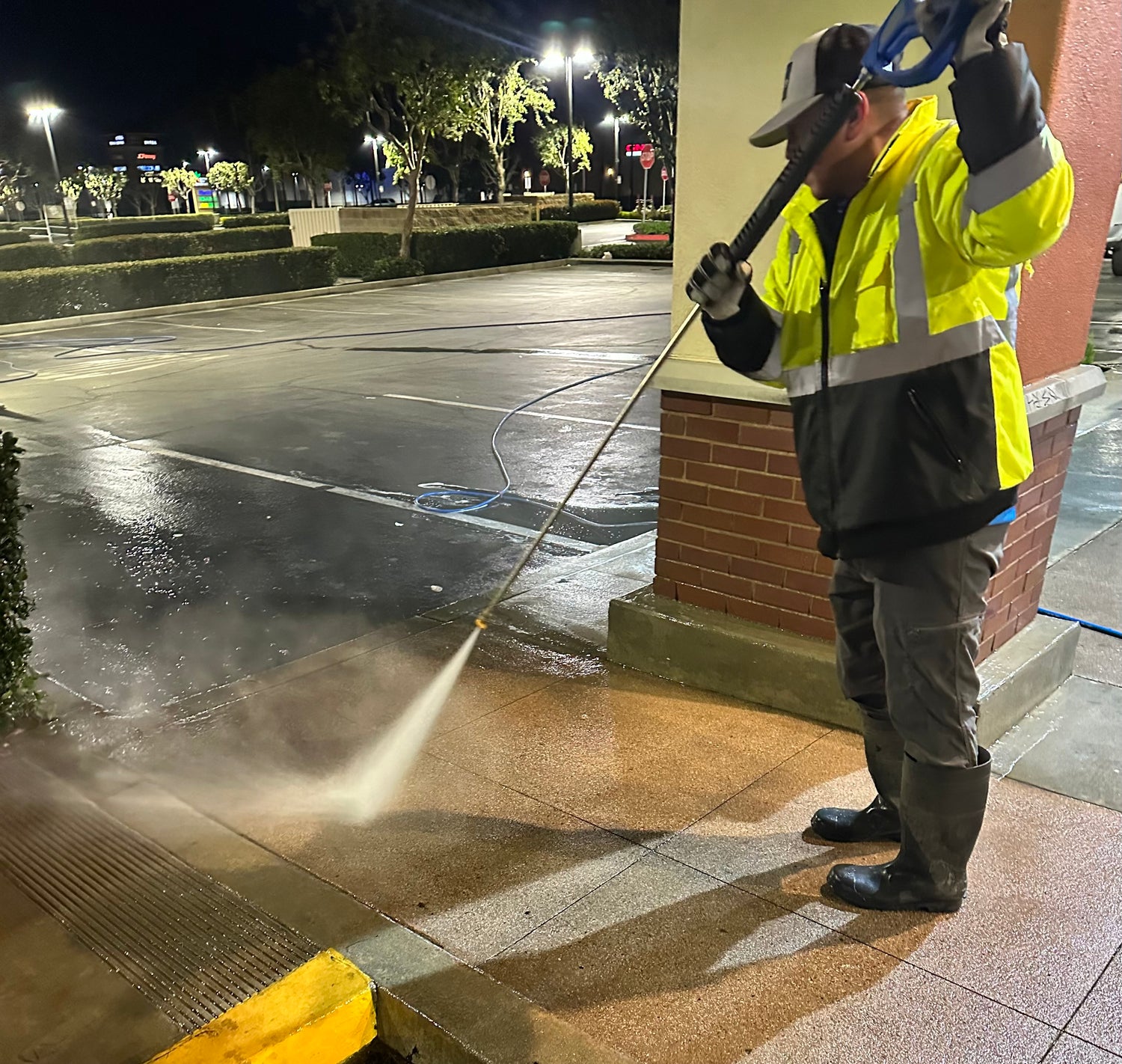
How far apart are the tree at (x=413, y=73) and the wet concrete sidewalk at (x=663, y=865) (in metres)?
26.0

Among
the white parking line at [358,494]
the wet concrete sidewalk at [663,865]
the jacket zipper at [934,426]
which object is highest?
the jacket zipper at [934,426]

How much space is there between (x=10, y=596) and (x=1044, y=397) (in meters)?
3.79

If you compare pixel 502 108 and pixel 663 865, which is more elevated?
pixel 502 108

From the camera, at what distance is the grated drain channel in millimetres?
2586

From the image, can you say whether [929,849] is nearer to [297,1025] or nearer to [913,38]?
[297,1025]

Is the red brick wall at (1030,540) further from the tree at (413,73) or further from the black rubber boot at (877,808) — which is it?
the tree at (413,73)

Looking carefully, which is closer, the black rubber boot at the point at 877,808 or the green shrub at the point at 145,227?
the black rubber boot at the point at 877,808

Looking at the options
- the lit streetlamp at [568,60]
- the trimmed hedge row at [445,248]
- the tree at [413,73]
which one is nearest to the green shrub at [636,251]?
the trimmed hedge row at [445,248]

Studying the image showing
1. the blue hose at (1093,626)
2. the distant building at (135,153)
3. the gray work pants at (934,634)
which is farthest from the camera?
the distant building at (135,153)

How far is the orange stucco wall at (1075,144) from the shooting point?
2982 mm

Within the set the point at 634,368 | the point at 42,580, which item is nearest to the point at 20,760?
the point at 42,580

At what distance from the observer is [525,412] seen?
34.2 feet

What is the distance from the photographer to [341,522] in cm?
694

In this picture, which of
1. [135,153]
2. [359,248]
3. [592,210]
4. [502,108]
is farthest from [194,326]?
[135,153]
